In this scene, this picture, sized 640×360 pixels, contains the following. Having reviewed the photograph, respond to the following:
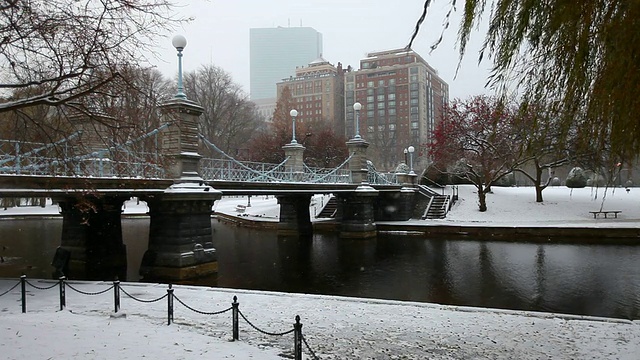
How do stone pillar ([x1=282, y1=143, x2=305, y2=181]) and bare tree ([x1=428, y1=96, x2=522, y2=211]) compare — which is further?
bare tree ([x1=428, y1=96, x2=522, y2=211])

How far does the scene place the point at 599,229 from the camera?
2355 centimetres

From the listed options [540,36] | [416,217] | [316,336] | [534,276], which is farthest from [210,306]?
[416,217]

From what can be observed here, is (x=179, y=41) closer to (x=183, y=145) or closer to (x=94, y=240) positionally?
(x=183, y=145)

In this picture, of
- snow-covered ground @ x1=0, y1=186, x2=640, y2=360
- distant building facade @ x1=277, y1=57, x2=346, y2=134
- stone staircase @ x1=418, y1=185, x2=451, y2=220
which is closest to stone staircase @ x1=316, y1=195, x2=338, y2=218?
stone staircase @ x1=418, y1=185, x2=451, y2=220

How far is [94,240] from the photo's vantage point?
16.6 metres

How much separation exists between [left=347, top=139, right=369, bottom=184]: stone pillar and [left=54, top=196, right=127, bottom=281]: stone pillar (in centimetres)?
1521

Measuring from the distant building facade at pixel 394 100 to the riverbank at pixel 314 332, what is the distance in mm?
60950

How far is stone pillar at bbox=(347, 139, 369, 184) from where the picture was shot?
2853cm

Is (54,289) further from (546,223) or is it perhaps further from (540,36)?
(546,223)

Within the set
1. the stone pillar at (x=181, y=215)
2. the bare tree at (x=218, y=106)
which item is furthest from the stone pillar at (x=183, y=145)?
the bare tree at (x=218, y=106)

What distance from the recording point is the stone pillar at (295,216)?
28938 mm

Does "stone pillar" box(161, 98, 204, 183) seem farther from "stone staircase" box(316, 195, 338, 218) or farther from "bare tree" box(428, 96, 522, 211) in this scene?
"bare tree" box(428, 96, 522, 211)

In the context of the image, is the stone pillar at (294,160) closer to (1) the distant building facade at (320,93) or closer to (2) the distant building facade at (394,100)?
(2) the distant building facade at (394,100)

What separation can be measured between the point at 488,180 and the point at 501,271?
56.6 ft
